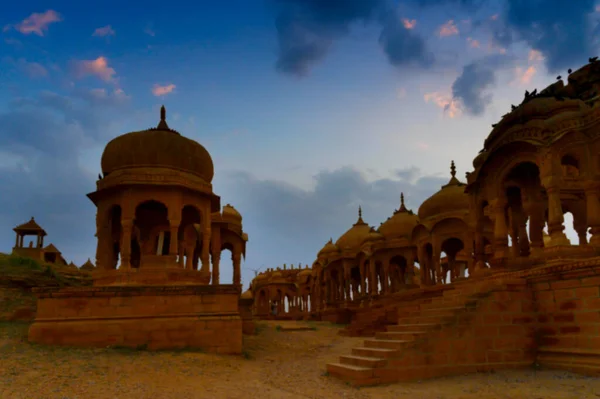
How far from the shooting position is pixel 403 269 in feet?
137

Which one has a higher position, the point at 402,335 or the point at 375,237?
the point at 375,237

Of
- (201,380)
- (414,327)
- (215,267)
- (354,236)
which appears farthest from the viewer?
(354,236)

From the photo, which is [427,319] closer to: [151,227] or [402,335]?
[402,335]

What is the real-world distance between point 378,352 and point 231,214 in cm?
2091

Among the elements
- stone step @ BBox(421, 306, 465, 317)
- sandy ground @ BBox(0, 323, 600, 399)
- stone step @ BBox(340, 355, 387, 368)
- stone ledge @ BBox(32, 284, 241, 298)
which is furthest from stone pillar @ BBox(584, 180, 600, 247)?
stone ledge @ BBox(32, 284, 241, 298)

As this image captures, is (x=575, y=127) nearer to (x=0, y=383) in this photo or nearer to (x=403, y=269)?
(x=0, y=383)

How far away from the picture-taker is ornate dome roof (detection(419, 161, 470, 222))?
27.0 metres

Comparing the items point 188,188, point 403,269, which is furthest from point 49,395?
point 403,269

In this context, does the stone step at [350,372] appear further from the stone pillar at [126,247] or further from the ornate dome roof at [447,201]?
the ornate dome roof at [447,201]

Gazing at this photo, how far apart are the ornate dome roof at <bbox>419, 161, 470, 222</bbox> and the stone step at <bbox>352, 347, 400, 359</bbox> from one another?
685 inches

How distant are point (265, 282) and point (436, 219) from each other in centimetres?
3238

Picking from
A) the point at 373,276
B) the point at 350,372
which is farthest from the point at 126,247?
the point at 373,276

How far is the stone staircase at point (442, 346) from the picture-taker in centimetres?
970

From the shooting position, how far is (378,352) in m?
10.1
